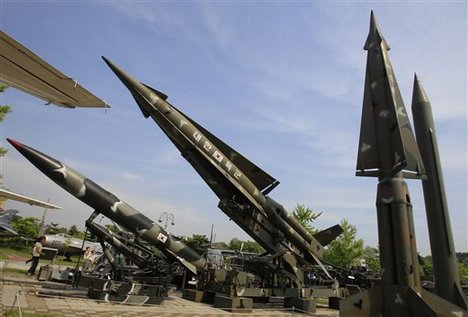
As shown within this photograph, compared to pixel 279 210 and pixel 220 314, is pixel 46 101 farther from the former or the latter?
pixel 279 210

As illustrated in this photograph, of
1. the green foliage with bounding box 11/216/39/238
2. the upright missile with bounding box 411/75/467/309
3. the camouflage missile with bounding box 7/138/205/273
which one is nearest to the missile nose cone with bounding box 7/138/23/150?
the camouflage missile with bounding box 7/138/205/273

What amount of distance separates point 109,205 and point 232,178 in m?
3.55

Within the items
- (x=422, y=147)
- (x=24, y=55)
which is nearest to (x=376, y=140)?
(x=422, y=147)

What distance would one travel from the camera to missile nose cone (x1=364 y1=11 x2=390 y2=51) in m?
6.65

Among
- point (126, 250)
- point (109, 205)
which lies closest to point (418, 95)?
point (109, 205)

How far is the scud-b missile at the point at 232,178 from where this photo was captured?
10.2 meters

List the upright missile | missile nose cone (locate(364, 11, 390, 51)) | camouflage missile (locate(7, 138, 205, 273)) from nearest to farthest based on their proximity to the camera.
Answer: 1. missile nose cone (locate(364, 11, 390, 51))
2. the upright missile
3. camouflage missile (locate(7, 138, 205, 273))

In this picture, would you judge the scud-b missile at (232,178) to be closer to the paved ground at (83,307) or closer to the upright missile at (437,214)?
the paved ground at (83,307)

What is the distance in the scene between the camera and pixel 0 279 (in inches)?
393

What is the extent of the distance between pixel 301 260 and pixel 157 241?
4.88m

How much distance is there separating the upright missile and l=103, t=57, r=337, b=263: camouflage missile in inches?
175

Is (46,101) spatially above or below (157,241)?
above

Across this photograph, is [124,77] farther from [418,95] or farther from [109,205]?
[418,95]

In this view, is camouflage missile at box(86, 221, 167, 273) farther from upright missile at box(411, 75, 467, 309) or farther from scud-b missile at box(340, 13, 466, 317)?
upright missile at box(411, 75, 467, 309)
